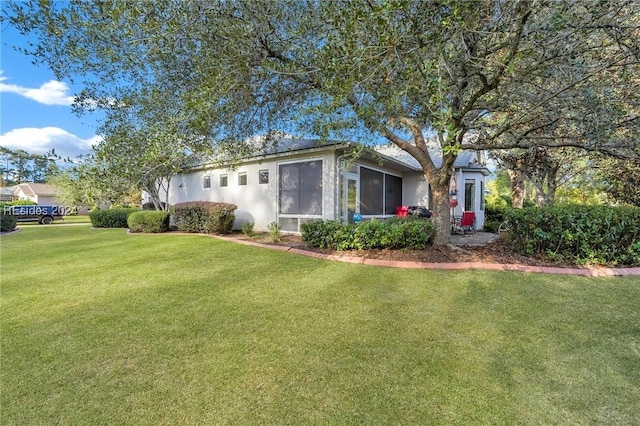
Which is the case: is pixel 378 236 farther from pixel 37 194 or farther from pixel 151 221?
pixel 37 194

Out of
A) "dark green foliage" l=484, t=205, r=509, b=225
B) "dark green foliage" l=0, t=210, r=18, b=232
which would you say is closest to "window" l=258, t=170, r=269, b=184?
"dark green foliage" l=484, t=205, r=509, b=225

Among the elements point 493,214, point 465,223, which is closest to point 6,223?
point 465,223

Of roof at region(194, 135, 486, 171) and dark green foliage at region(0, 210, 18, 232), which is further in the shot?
dark green foliage at region(0, 210, 18, 232)

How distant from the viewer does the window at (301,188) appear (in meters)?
10.1

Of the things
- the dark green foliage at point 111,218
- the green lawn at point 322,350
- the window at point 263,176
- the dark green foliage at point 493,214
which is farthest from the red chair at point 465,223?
the dark green foliage at point 111,218

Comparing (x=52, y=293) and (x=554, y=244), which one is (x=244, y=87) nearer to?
(x=52, y=293)

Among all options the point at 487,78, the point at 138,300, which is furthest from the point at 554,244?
the point at 138,300

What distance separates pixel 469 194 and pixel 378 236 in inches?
385

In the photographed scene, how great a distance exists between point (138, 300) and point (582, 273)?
7569mm

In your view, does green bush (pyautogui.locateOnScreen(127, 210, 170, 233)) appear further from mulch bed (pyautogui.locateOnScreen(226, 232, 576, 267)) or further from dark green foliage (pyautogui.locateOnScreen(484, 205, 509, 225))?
dark green foliage (pyautogui.locateOnScreen(484, 205, 509, 225))

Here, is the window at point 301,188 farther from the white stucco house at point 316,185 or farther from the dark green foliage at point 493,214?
the dark green foliage at point 493,214

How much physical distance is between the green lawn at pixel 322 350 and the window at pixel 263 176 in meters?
6.62

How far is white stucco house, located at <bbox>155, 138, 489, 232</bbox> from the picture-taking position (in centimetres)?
984

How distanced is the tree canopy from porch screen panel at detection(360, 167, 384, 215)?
16.9 ft
